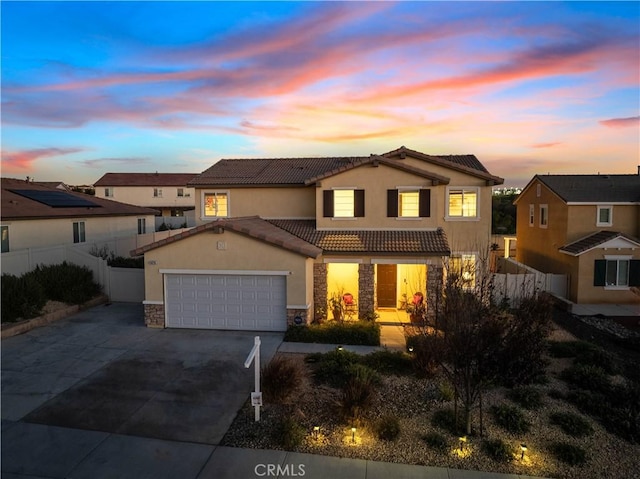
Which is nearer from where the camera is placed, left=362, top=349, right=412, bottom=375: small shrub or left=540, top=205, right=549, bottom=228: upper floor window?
left=362, top=349, right=412, bottom=375: small shrub

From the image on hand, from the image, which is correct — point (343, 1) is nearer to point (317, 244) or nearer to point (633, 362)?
point (317, 244)

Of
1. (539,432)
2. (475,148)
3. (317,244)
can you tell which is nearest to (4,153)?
(317,244)

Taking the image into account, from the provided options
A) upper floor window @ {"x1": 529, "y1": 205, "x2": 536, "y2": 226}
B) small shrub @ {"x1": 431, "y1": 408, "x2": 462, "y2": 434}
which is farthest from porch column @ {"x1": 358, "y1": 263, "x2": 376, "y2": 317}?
upper floor window @ {"x1": 529, "y1": 205, "x2": 536, "y2": 226}

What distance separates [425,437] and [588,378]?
5.17 meters

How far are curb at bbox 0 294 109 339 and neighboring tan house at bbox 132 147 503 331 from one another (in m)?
3.97

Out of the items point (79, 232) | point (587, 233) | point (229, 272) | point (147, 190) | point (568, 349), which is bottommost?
point (568, 349)

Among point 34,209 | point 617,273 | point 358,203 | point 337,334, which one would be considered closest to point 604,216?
point 617,273

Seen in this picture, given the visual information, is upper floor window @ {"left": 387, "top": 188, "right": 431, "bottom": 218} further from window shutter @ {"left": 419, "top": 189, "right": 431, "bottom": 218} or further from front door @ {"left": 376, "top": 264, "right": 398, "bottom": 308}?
front door @ {"left": 376, "top": 264, "right": 398, "bottom": 308}

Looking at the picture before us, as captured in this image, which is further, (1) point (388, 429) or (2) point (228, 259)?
(2) point (228, 259)

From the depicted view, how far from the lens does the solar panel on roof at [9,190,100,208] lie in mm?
23609

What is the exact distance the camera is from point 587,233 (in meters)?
20.9

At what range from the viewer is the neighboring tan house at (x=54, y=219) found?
19.9 m

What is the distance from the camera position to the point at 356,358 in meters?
11.0

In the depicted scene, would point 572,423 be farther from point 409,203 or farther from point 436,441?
point 409,203
